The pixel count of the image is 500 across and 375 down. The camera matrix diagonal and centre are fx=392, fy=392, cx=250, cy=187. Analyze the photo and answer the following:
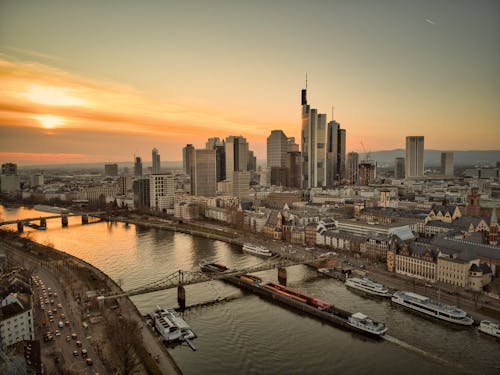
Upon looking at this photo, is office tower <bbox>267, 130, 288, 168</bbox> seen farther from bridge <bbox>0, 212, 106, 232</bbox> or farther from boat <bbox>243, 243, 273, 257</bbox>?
boat <bbox>243, 243, 273, 257</bbox>

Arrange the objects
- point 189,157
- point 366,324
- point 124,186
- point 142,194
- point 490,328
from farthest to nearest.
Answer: point 189,157, point 124,186, point 142,194, point 366,324, point 490,328

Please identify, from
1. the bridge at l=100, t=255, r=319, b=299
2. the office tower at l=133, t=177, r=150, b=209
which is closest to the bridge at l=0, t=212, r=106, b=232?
the office tower at l=133, t=177, r=150, b=209

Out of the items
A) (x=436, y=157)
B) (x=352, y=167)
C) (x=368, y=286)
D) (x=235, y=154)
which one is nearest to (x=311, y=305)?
(x=368, y=286)

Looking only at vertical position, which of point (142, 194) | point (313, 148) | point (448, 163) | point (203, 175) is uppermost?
point (313, 148)

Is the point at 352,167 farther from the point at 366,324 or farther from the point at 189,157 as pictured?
the point at 366,324

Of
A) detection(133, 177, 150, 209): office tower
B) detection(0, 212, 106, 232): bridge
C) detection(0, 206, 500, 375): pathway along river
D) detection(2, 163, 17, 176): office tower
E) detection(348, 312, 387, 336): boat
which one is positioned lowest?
detection(0, 206, 500, 375): pathway along river
